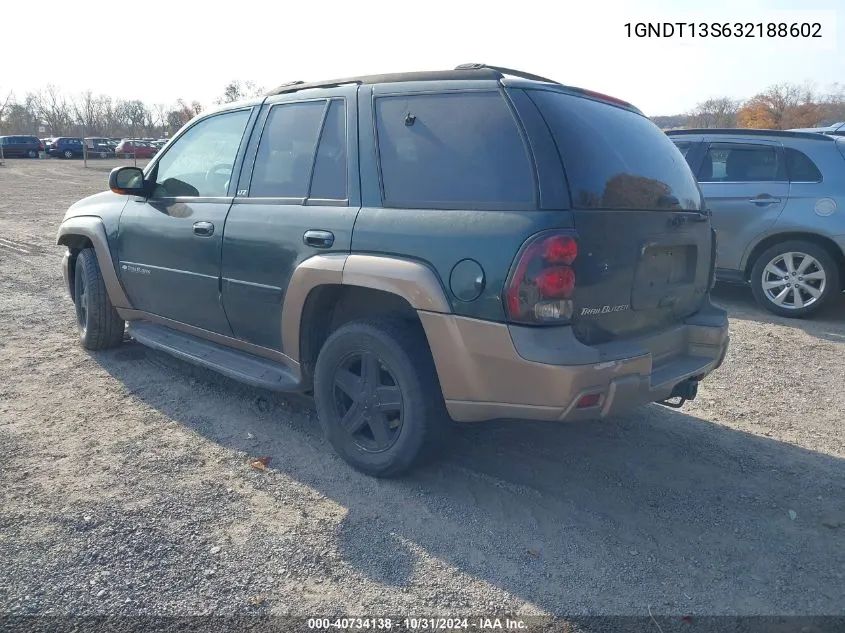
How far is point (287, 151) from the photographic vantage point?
3898 millimetres

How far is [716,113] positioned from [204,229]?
127 ft

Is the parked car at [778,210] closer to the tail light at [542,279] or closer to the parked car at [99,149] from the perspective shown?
the tail light at [542,279]

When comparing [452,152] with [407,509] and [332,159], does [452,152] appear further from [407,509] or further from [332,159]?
[407,509]

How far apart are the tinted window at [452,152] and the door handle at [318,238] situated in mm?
364

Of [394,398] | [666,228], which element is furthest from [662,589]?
[666,228]

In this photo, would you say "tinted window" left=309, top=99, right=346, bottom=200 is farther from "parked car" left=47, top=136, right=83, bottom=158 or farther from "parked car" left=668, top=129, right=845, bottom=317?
"parked car" left=47, top=136, right=83, bottom=158

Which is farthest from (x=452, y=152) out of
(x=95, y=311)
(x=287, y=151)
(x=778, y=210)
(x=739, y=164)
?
(x=739, y=164)

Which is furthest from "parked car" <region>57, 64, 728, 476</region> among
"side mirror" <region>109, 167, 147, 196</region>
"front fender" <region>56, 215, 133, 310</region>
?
"front fender" <region>56, 215, 133, 310</region>

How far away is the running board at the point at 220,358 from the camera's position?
3.83 m

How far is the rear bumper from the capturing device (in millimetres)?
2793

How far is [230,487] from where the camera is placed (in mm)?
3363

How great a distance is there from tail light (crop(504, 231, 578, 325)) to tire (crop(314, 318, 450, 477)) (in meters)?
0.62

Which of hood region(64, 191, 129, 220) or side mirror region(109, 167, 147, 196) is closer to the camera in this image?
side mirror region(109, 167, 147, 196)

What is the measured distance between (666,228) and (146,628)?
2.80 meters
